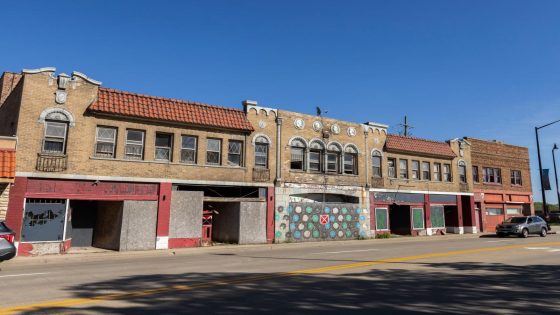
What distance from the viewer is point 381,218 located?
3045 cm

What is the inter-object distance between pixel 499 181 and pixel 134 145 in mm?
33637

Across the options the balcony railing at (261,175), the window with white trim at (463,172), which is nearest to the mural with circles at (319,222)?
the balcony railing at (261,175)

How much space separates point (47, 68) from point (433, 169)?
93.7ft

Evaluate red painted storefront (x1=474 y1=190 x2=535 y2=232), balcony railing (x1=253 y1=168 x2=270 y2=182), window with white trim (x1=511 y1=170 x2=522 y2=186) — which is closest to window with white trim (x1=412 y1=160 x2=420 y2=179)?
red painted storefront (x1=474 y1=190 x2=535 y2=232)

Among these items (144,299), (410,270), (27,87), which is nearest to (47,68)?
(27,87)

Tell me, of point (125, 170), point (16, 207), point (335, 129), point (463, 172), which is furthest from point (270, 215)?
point (463, 172)

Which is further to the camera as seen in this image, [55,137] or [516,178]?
[516,178]

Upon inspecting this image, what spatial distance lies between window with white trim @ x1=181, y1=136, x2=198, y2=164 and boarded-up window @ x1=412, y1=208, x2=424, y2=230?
60.5 feet

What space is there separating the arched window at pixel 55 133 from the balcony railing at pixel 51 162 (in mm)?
401

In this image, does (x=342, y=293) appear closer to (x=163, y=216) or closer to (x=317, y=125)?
(x=163, y=216)

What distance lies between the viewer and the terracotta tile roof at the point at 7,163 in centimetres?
1717

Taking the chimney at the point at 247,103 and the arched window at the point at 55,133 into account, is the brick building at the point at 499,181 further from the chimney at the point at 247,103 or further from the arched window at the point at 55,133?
the arched window at the point at 55,133

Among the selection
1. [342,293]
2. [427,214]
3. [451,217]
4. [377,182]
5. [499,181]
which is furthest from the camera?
[499,181]

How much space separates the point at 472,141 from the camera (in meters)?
37.5
